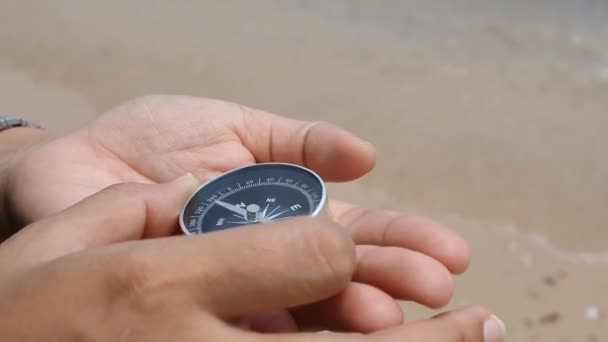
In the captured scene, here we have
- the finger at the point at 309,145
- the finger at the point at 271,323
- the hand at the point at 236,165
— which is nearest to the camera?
the finger at the point at 271,323

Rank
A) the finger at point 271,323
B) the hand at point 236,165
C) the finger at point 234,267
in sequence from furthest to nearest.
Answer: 1. the hand at point 236,165
2. the finger at point 271,323
3. the finger at point 234,267

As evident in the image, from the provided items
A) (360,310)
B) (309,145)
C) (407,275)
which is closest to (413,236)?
(407,275)

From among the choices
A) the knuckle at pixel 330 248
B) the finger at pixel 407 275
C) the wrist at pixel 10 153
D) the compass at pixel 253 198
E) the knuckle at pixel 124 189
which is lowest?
the wrist at pixel 10 153

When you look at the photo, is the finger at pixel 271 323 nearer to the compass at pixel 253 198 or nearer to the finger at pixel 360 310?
the finger at pixel 360 310

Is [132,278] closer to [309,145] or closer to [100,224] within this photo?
[100,224]

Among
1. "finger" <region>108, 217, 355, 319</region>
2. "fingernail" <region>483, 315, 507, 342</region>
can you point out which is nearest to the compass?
"finger" <region>108, 217, 355, 319</region>

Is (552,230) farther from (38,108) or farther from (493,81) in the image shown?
(38,108)

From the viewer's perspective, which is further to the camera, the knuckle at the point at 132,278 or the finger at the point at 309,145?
the finger at the point at 309,145

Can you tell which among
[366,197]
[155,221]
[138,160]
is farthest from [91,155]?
[366,197]

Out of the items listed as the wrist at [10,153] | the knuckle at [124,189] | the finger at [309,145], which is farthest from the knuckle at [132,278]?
the wrist at [10,153]
